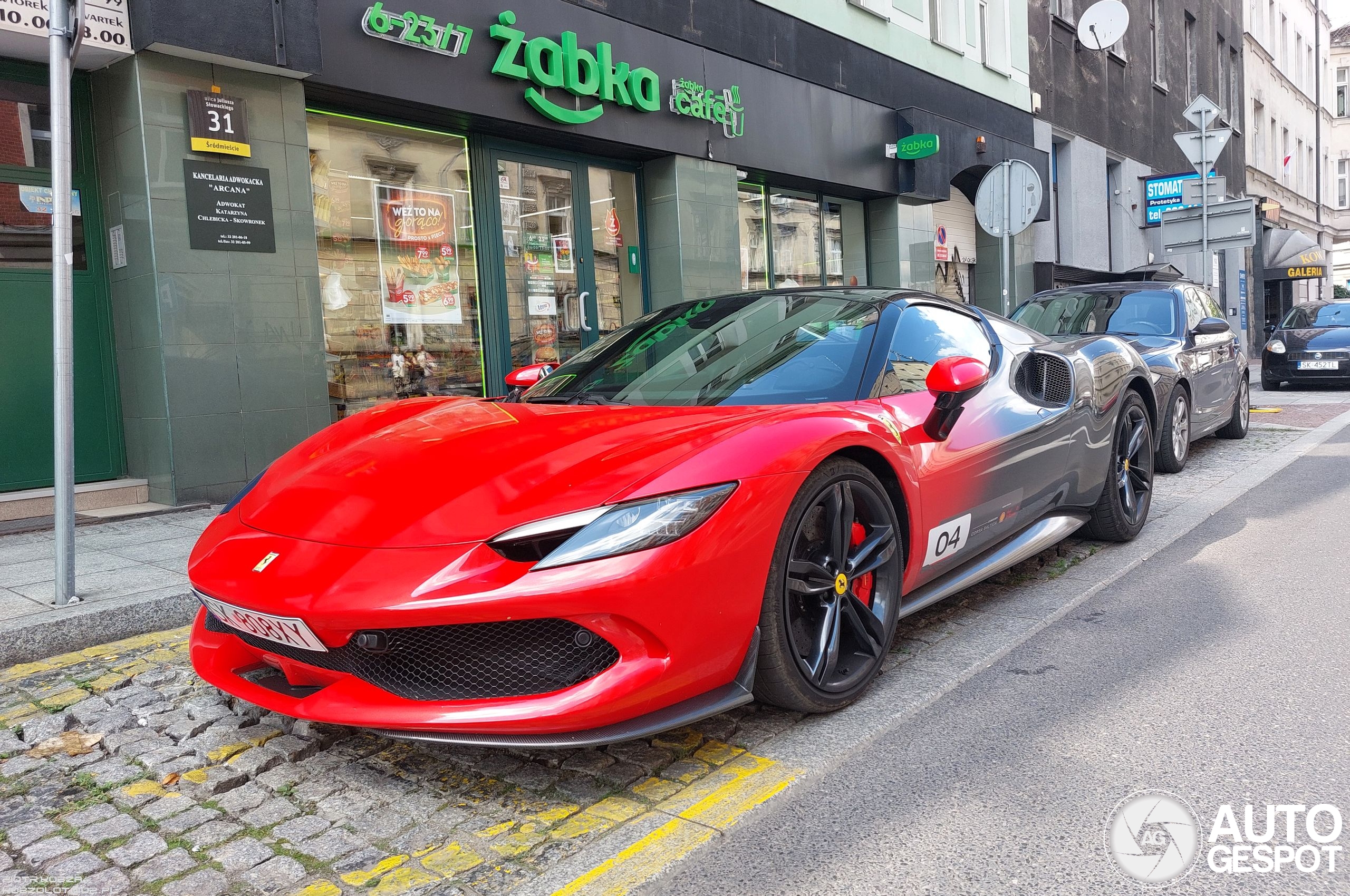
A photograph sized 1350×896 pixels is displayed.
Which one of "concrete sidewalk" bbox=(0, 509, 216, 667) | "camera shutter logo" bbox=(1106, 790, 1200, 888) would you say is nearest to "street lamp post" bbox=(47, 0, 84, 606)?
"concrete sidewalk" bbox=(0, 509, 216, 667)

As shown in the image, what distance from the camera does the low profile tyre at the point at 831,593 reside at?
8.45 ft

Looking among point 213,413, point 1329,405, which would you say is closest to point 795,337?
point 213,413

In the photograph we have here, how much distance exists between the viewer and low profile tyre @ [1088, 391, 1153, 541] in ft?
15.6

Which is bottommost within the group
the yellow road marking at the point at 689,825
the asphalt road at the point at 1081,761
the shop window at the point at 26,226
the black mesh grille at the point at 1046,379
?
the asphalt road at the point at 1081,761

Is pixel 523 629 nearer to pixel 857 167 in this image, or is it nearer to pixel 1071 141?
pixel 857 167

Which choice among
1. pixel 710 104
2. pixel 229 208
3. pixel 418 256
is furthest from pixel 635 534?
pixel 710 104

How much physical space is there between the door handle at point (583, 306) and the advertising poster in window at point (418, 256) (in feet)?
4.72

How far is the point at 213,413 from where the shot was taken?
638 cm

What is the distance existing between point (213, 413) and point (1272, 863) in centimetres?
616

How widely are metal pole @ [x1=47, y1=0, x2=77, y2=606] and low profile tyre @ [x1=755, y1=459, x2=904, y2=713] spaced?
2.98 m

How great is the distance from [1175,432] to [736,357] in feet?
16.4

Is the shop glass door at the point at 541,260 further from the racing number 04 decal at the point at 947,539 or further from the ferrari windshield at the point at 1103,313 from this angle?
the racing number 04 decal at the point at 947,539

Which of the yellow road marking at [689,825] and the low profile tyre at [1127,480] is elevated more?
the low profile tyre at [1127,480]

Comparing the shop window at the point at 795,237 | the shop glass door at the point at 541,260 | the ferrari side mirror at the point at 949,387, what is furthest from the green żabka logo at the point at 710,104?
the ferrari side mirror at the point at 949,387
